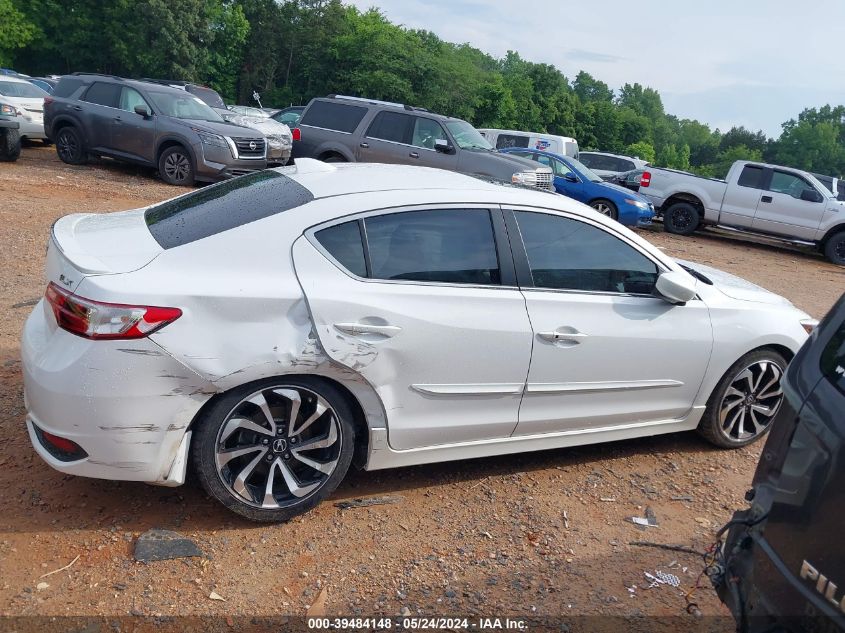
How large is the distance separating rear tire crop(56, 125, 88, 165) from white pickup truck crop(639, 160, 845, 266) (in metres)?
12.1

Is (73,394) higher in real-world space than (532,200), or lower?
lower

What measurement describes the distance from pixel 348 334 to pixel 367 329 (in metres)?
0.09

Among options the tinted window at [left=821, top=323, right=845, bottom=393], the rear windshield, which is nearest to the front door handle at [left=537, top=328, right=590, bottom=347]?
the rear windshield

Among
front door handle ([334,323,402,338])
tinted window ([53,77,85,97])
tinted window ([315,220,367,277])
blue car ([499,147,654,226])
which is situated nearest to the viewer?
front door handle ([334,323,402,338])

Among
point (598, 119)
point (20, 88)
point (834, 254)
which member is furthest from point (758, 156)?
point (20, 88)

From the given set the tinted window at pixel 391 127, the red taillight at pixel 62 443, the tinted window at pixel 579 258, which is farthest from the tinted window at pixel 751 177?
the red taillight at pixel 62 443

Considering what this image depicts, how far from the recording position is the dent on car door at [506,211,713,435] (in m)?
3.85

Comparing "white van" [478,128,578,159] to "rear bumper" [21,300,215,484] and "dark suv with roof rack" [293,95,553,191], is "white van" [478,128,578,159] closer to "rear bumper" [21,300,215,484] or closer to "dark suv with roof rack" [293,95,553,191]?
"dark suv with roof rack" [293,95,553,191]

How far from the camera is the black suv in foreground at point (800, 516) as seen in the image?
6.79 ft

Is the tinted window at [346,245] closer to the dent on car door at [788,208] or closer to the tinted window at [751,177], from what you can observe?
the dent on car door at [788,208]

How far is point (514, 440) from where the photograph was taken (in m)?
3.98

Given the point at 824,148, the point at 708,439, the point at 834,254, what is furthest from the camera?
the point at 824,148

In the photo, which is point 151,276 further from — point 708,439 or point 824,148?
point 824,148

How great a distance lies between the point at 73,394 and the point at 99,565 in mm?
734
